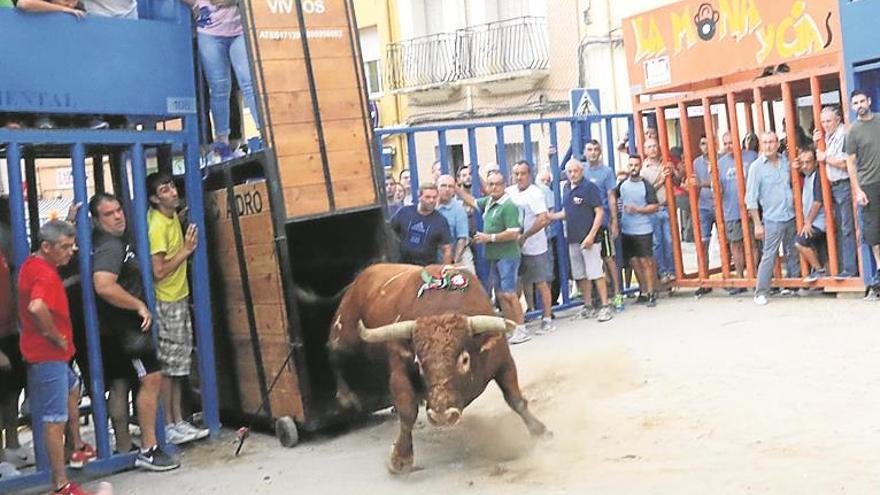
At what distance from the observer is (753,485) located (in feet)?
18.5

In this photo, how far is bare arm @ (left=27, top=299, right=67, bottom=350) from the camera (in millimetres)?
6238

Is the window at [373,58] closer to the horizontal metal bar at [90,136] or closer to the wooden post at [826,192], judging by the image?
the wooden post at [826,192]

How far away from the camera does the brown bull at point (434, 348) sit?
638cm

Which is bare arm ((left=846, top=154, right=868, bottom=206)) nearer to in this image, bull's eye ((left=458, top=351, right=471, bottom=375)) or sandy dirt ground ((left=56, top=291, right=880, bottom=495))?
sandy dirt ground ((left=56, top=291, right=880, bottom=495))

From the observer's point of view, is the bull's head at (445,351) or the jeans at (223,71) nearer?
the bull's head at (445,351)

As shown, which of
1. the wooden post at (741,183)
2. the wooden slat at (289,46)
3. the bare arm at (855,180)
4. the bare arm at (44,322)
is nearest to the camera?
the bare arm at (44,322)

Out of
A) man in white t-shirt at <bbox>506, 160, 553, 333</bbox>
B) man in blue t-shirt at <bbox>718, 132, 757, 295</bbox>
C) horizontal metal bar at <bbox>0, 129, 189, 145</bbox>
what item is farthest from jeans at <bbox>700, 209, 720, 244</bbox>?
horizontal metal bar at <bbox>0, 129, 189, 145</bbox>

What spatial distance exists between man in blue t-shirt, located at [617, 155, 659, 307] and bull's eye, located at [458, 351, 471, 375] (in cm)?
650

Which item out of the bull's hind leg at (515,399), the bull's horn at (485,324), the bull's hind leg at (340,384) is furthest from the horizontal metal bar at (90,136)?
the bull's hind leg at (515,399)

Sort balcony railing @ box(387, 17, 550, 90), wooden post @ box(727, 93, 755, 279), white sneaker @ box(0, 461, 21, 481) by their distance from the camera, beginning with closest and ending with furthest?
white sneaker @ box(0, 461, 21, 481)
wooden post @ box(727, 93, 755, 279)
balcony railing @ box(387, 17, 550, 90)

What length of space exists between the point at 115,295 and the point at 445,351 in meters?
2.27

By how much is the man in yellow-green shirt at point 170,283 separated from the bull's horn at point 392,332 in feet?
5.61

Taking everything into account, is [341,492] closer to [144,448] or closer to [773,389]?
[144,448]

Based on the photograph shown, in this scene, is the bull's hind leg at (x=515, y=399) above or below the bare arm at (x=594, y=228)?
below
